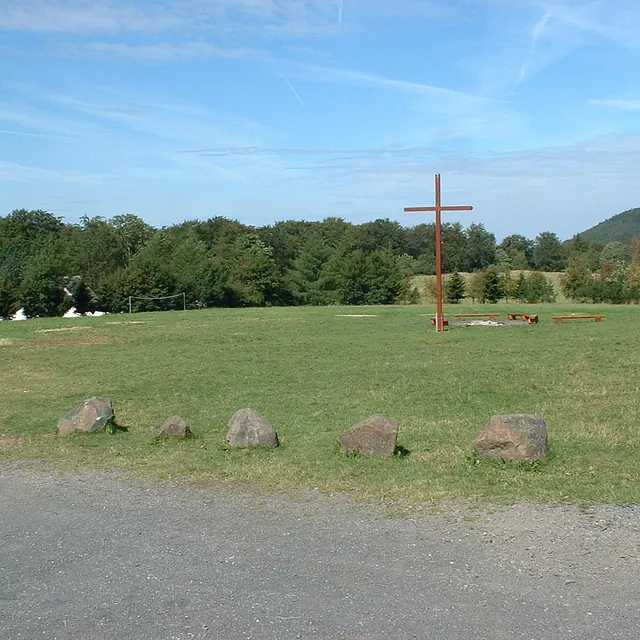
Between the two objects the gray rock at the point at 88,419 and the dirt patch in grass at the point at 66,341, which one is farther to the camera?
the dirt patch in grass at the point at 66,341

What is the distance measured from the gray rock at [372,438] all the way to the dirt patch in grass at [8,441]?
3586 mm

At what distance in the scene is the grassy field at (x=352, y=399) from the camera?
247 inches

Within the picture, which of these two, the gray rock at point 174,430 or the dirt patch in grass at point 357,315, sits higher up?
the dirt patch in grass at point 357,315

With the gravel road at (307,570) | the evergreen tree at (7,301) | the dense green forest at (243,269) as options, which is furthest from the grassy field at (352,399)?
the dense green forest at (243,269)

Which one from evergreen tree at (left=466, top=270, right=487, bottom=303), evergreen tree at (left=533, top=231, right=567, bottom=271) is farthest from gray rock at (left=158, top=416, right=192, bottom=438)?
evergreen tree at (left=533, top=231, right=567, bottom=271)

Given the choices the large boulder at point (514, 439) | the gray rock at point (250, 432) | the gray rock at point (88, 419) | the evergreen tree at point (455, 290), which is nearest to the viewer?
the large boulder at point (514, 439)

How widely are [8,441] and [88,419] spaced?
0.87m

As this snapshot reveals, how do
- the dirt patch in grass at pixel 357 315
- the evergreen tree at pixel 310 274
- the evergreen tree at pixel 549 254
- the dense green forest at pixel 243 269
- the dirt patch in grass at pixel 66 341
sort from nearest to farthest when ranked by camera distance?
the dirt patch in grass at pixel 66 341
the dirt patch in grass at pixel 357 315
the dense green forest at pixel 243 269
the evergreen tree at pixel 310 274
the evergreen tree at pixel 549 254

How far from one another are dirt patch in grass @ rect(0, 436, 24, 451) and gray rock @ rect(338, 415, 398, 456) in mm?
3586

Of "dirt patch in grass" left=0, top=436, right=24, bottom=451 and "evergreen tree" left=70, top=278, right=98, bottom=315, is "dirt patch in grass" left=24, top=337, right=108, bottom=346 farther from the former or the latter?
"evergreen tree" left=70, top=278, right=98, bottom=315

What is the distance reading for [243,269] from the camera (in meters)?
59.6

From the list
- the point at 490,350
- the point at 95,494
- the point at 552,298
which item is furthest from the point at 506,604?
the point at 552,298

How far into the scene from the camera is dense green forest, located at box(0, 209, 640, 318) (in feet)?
165

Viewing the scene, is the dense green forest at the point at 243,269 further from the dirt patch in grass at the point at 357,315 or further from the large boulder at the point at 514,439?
the large boulder at the point at 514,439
